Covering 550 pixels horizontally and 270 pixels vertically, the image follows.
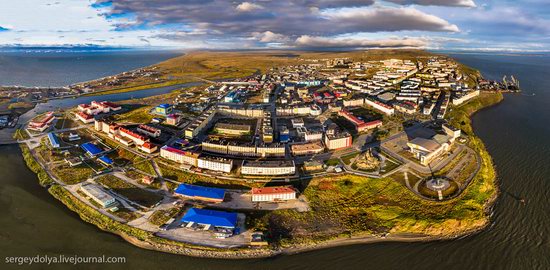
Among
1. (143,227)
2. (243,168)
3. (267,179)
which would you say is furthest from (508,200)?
(143,227)

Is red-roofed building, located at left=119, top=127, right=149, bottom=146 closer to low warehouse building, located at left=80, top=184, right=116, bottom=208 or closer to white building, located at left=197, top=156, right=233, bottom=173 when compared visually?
low warehouse building, located at left=80, top=184, right=116, bottom=208

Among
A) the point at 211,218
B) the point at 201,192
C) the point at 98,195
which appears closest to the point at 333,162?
the point at 201,192

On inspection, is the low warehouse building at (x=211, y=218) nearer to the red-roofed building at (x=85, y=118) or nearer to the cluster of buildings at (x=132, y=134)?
the cluster of buildings at (x=132, y=134)

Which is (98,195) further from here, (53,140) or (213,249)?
(53,140)

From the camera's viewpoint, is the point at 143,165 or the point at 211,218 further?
the point at 143,165

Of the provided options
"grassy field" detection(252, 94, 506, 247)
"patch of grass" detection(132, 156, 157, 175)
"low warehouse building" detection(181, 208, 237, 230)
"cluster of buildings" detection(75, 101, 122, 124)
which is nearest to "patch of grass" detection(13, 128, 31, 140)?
"cluster of buildings" detection(75, 101, 122, 124)

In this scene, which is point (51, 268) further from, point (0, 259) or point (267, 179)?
point (267, 179)
